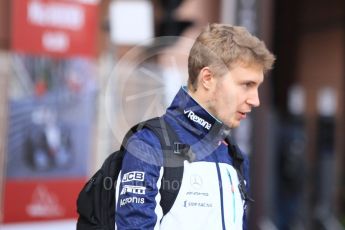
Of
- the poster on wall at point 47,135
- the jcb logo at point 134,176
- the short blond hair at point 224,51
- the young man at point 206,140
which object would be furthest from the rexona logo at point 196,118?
the poster on wall at point 47,135

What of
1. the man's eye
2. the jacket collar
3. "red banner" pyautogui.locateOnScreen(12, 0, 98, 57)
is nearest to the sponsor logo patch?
the jacket collar

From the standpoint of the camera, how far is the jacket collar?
244 cm

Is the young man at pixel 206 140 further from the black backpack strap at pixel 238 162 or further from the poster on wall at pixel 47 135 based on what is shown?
the poster on wall at pixel 47 135

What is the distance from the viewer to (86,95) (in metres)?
6.47

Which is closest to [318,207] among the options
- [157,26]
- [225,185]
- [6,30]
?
[157,26]

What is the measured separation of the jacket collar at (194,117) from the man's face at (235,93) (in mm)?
29

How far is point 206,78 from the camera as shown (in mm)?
2447

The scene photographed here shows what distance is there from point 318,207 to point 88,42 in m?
8.27

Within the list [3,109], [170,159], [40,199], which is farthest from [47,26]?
[170,159]

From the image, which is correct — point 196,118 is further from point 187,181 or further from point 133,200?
point 133,200

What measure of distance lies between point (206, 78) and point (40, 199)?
3.98 meters

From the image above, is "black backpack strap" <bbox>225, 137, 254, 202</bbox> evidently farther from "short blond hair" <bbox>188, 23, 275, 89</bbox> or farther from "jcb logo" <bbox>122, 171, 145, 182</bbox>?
"jcb logo" <bbox>122, 171, 145, 182</bbox>

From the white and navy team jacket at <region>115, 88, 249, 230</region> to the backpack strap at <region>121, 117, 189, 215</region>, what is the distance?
0.05ft

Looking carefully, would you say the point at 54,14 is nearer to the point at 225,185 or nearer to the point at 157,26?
the point at 157,26
